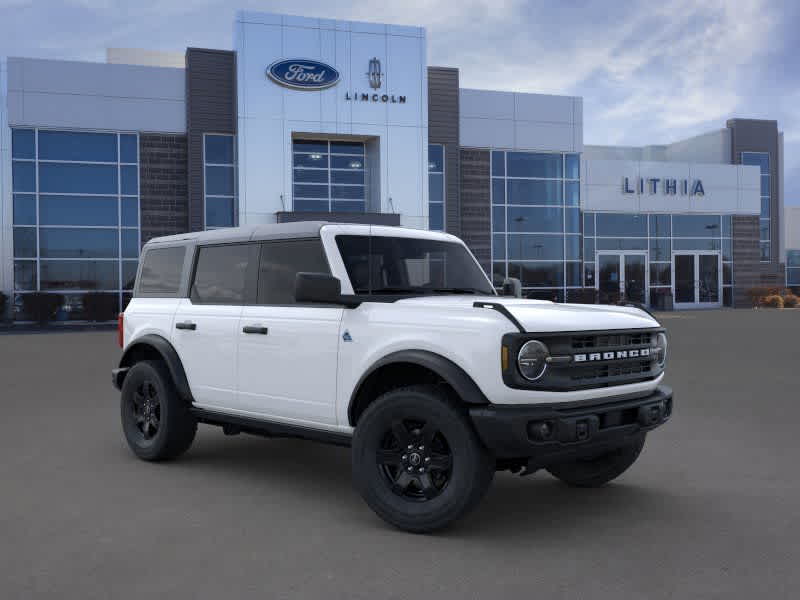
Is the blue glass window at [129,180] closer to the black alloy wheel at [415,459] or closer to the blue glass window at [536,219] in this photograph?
the blue glass window at [536,219]

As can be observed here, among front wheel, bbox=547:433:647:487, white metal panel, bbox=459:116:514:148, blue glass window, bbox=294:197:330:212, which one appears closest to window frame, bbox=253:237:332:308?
front wheel, bbox=547:433:647:487

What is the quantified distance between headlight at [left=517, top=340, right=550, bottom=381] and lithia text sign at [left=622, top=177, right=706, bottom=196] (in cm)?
3661

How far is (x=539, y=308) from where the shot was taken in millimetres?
5133

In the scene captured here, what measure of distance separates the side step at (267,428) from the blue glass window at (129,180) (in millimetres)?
24530

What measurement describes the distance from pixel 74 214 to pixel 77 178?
4.22 feet

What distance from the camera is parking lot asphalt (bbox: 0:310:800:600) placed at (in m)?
4.08

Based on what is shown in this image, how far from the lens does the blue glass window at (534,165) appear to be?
34406mm

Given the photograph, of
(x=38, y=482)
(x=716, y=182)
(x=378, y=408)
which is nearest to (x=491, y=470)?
(x=378, y=408)

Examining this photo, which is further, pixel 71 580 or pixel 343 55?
pixel 343 55

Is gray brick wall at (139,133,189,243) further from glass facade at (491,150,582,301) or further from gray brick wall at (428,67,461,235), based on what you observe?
glass facade at (491,150,582,301)

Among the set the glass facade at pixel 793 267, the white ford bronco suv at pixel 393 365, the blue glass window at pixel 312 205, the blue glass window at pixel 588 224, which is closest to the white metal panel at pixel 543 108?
the blue glass window at pixel 588 224

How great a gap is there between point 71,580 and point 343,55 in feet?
90.4

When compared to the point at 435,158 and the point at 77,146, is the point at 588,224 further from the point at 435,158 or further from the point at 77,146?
the point at 77,146

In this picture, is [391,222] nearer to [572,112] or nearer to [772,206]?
[572,112]
